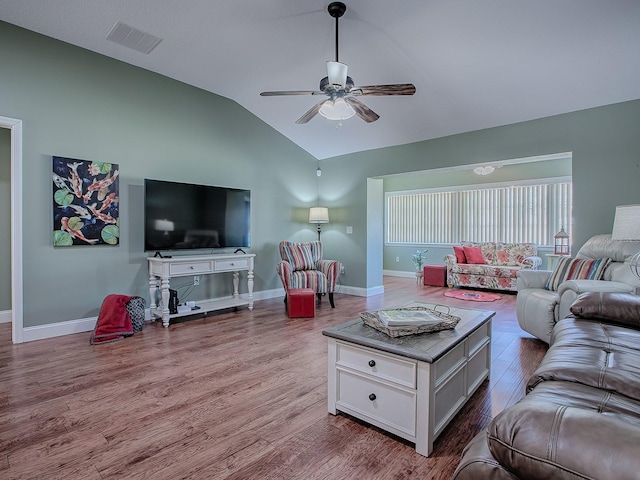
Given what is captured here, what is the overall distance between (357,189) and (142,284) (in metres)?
3.63

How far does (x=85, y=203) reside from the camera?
374 cm

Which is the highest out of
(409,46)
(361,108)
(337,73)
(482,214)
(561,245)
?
(409,46)

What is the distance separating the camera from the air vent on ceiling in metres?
3.30

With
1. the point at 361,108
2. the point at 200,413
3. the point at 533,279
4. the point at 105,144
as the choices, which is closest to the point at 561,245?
the point at 533,279

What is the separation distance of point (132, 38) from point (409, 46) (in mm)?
2755

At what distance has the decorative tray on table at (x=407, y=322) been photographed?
6.26 ft

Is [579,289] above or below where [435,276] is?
above

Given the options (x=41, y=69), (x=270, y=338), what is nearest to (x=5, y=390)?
(x=270, y=338)

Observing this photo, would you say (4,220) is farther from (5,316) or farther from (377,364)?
(377,364)

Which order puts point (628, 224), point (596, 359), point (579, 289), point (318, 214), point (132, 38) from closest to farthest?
point (596, 359), point (628, 224), point (579, 289), point (132, 38), point (318, 214)

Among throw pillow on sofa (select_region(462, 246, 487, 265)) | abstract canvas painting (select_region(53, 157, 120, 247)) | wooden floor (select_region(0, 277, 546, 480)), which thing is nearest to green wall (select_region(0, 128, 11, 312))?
wooden floor (select_region(0, 277, 546, 480))

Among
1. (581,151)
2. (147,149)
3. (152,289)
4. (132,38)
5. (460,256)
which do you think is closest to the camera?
(132,38)

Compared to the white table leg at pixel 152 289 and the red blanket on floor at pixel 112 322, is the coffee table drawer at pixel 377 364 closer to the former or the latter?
the red blanket on floor at pixel 112 322

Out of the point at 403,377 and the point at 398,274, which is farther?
the point at 398,274
